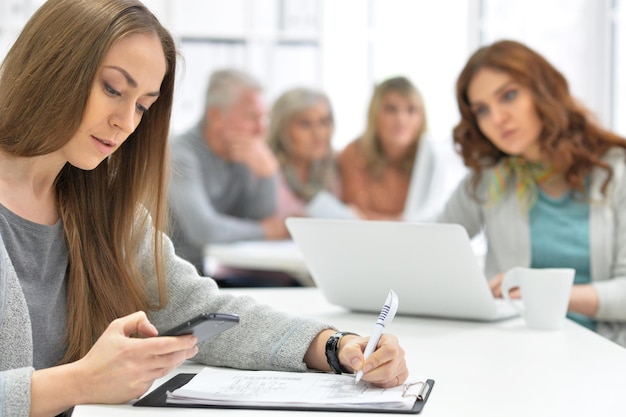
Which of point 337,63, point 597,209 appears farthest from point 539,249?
point 337,63

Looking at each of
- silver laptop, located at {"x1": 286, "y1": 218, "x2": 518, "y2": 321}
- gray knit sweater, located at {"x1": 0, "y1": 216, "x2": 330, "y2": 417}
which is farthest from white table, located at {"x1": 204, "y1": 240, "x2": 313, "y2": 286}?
gray knit sweater, located at {"x1": 0, "y1": 216, "x2": 330, "y2": 417}

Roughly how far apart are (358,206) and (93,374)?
3785 millimetres

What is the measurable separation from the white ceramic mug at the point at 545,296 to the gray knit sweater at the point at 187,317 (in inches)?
18.6

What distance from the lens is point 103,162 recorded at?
5.03ft

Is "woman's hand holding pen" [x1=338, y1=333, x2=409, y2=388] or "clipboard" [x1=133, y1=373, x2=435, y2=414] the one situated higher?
"woman's hand holding pen" [x1=338, y1=333, x2=409, y2=388]

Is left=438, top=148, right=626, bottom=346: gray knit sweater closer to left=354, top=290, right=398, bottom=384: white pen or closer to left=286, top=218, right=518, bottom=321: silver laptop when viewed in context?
left=286, top=218, right=518, bottom=321: silver laptop

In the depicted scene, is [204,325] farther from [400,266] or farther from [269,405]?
[400,266]

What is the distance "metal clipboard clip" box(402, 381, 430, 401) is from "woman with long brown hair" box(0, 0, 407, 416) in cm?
2

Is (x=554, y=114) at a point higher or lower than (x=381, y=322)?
higher

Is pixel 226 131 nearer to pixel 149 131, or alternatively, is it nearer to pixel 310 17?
pixel 310 17

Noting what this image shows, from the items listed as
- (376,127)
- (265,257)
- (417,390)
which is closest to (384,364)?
(417,390)

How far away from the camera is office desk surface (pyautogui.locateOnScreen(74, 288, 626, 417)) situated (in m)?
1.16

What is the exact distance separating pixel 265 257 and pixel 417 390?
2.46 m

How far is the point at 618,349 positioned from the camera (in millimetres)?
1541
